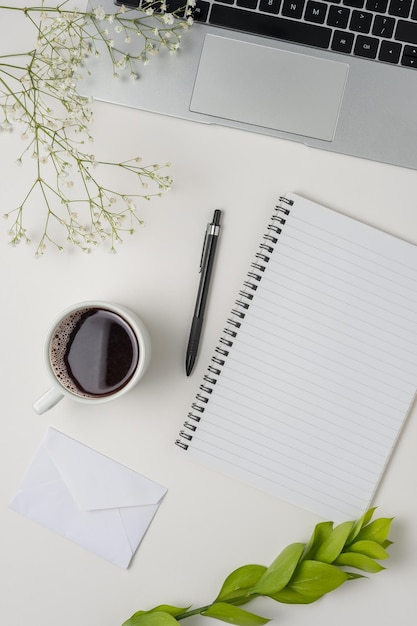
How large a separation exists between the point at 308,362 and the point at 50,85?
455 millimetres

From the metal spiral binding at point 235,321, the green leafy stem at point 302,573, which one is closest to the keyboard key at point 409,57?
the metal spiral binding at point 235,321

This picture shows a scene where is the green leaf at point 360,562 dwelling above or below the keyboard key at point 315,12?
below

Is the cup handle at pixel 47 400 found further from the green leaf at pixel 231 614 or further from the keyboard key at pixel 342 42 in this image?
the keyboard key at pixel 342 42

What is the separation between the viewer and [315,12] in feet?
2.49

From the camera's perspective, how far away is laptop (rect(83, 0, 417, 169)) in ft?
2.50

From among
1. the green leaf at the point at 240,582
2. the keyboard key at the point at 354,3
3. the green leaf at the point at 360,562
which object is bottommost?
the green leaf at the point at 240,582

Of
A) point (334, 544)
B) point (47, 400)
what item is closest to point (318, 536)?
point (334, 544)

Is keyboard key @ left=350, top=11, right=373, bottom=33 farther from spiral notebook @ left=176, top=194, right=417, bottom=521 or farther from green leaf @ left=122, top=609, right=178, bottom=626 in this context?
green leaf @ left=122, top=609, right=178, bottom=626

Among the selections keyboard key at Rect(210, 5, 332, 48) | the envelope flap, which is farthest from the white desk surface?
keyboard key at Rect(210, 5, 332, 48)

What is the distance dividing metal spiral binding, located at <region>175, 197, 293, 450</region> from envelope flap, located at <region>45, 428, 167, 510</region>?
8 cm

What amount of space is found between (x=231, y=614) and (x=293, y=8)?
724mm

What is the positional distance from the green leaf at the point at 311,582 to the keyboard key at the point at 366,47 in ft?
2.00

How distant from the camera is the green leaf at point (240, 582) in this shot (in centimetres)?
77

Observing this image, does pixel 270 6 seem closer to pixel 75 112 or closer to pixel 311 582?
pixel 75 112
